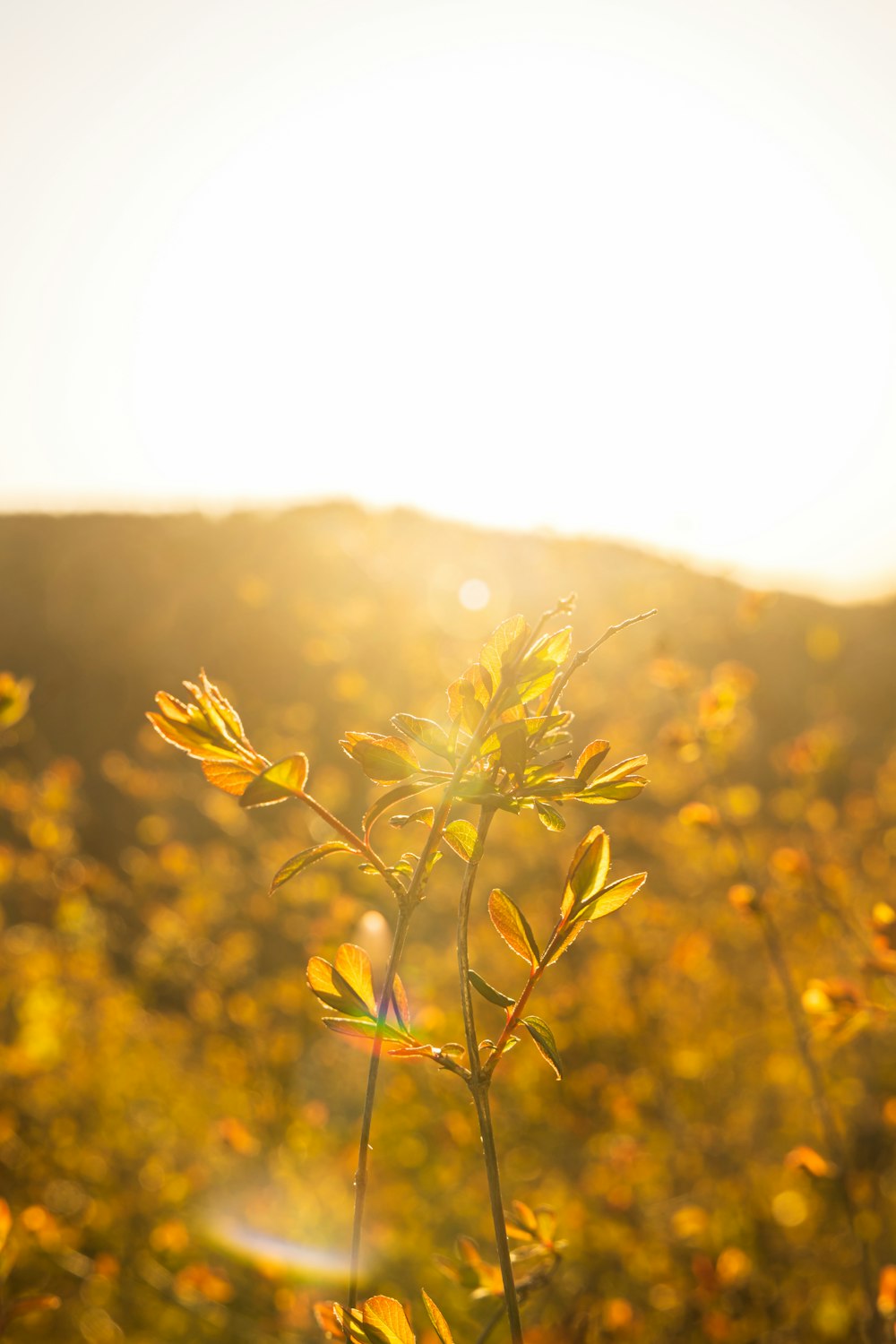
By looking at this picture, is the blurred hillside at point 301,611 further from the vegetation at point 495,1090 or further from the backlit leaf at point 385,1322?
the backlit leaf at point 385,1322

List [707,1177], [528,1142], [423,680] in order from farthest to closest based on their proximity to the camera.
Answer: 1. [423,680]
2. [528,1142]
3. [707,1177]

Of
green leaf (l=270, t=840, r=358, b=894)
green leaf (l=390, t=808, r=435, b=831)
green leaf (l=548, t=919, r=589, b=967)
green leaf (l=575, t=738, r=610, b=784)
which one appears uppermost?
green leaf (l=575, t=738, r=610, b=784)

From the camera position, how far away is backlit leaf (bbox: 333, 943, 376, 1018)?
512 millimetres

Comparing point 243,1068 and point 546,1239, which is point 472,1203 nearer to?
point 243,1068

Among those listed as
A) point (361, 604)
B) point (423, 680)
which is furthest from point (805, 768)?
point (361, 604)

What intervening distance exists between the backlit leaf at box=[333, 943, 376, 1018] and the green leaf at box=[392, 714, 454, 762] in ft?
0.44

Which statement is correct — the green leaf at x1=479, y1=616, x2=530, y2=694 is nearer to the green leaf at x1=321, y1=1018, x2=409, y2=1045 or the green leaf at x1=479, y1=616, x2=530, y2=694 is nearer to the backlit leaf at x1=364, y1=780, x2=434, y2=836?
the backlit leaf at x1=364, y1=780, x2=434, y2=836

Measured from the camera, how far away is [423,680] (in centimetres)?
490

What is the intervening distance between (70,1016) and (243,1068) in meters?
1.43

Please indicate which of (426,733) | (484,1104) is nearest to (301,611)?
(426,733)

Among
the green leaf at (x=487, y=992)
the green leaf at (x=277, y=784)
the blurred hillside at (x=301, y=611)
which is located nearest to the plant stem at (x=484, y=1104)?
the green leaf at (x=487, y=992)

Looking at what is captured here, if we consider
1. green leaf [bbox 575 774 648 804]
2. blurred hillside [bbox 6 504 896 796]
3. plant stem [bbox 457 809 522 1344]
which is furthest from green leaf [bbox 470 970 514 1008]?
blurred hillside [bbox 6 504 896 796]

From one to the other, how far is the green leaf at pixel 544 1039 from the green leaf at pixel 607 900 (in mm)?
65

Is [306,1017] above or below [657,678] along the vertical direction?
below
